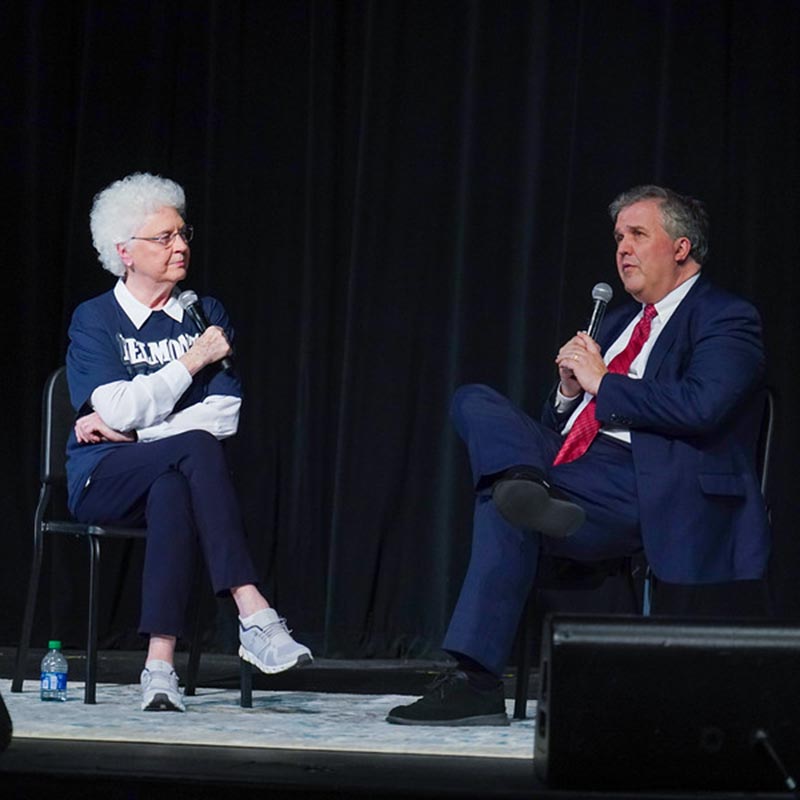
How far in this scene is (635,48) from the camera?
4.27 m

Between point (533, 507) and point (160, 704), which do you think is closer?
point (533, 507)

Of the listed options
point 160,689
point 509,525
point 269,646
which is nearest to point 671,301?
point 509,525

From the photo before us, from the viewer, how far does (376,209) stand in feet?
14.4

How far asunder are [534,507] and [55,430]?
4.29 feet

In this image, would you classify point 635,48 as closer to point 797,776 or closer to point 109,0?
point 109,0

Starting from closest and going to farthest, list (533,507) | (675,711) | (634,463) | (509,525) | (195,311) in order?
1. (675,711)
2. (533,507)
3. (509,525)
4. (634,463)
5. (195,311)

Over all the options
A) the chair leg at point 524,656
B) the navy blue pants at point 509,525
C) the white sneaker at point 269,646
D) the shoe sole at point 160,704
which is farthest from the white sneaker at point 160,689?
the chair leg at point 524,656

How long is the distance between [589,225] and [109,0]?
1612mm

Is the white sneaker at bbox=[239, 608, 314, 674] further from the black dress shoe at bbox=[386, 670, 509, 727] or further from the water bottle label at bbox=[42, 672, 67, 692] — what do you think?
the water bottle label at bbox=[42, 672, 67, 692]

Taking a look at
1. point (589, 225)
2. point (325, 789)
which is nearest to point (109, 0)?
point (589, 225)

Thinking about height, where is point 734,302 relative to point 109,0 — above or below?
below

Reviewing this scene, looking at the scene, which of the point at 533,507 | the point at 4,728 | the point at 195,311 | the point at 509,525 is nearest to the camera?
the point at 4,728

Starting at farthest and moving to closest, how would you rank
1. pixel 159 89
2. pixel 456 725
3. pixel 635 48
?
pixel 159 89
pixel 635 48
pixel 456 725

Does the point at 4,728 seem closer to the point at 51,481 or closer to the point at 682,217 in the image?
the point at 51,481
